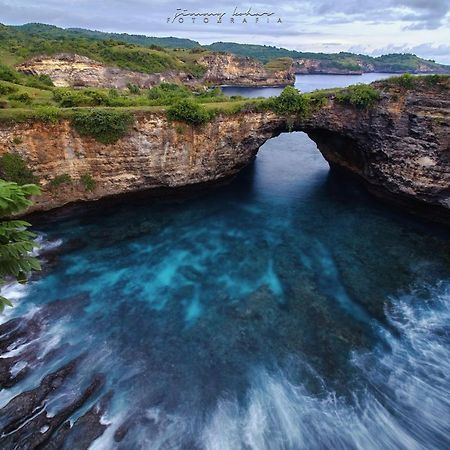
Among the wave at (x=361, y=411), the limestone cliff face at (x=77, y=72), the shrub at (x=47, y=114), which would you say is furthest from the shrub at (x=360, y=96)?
the limestone cliff face at (x=77, y=72)

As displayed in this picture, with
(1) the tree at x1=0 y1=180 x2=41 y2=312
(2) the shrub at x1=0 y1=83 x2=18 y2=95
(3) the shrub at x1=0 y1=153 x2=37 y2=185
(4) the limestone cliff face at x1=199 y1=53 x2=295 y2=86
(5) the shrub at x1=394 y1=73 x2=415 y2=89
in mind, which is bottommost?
(4) the limestone cliff face at x1=199 y1=53 x2=295 y2=86

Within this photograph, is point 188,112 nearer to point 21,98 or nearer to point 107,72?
point 21,98

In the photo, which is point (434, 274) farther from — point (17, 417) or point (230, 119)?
point (17, 417)

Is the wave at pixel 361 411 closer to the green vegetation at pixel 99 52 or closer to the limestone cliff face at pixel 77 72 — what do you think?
the limestone cliff face at pixel 77 72

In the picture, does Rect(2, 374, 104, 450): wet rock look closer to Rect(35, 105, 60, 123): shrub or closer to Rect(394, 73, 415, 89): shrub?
Rect(35, 105, 60, 123): shrub

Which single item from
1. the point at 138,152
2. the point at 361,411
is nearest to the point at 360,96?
the point at 138,152

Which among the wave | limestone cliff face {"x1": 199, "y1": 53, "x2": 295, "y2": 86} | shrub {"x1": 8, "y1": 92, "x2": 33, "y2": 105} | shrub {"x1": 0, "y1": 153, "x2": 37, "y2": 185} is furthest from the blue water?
the wave
